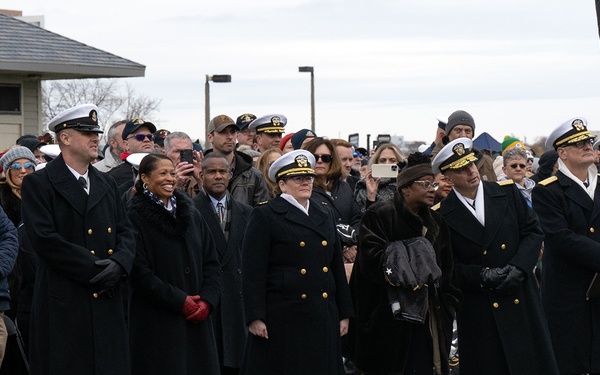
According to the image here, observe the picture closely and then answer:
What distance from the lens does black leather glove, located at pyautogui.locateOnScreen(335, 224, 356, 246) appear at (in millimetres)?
9945

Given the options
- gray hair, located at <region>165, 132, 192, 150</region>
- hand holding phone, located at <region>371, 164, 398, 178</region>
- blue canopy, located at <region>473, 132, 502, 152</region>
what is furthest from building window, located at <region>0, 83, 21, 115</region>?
hand holding phone, located at <region>371, 164, 398, 178</region>

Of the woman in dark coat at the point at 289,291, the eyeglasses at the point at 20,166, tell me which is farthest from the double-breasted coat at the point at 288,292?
the eyeglasses at the point at 20,166

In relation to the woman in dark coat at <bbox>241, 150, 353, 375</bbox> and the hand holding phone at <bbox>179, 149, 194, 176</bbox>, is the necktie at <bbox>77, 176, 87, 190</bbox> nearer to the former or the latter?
the woman in dark coat at <bbox>241, 150, 353, 375</bbox>

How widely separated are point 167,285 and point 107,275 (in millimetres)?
602

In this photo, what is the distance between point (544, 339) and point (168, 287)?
3110 mm

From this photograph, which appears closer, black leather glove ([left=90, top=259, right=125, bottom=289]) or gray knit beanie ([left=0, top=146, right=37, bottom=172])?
black leather glove ([left=90, top=259, right=125, bottom=289])

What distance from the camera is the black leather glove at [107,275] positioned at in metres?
7.82

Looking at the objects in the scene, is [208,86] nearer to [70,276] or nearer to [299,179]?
[299,179]

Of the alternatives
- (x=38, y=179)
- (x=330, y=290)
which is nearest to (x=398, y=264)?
(x=330, y=290)

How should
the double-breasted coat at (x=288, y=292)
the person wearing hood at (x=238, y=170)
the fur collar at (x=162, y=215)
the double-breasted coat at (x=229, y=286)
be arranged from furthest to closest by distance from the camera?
1. the person wearing hood at (x=238, y=170)
2. the double-breasted coat at (x=229, y=286)
3. the double-breasted coat at (x=288, y=292)
4. the fur collar at (x=162, y=215)

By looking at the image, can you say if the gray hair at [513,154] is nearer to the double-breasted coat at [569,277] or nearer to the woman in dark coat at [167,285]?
the double-breasted coat at [569,277]

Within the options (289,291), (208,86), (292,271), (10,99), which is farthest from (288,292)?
(208,86)

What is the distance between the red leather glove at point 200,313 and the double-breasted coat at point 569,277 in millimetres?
2998

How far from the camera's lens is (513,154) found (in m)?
13.1
